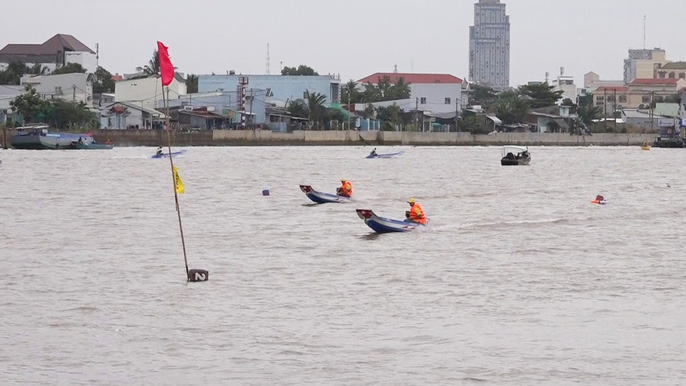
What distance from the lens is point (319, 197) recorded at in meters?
41.7

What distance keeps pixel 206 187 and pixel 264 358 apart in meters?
37.1

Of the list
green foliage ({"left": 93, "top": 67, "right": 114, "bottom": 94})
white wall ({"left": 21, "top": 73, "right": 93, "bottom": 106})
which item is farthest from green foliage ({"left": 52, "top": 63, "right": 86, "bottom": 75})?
white wall ({"left": 21, "top": 73, "right": 93, "bottom": 106})

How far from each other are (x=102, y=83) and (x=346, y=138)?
29073mm

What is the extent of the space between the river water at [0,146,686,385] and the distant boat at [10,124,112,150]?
2060 inches

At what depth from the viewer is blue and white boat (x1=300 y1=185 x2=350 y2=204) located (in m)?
41.5

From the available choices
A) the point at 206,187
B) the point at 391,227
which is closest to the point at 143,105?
the point at 206,187

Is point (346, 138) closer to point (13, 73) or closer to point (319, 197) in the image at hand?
point (13, 73)

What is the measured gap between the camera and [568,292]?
2184cm

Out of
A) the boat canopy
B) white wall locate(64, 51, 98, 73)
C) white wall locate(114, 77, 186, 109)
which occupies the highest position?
white wall locate(64, 51, 98, 73)

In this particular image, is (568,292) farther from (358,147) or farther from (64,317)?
(358,147)

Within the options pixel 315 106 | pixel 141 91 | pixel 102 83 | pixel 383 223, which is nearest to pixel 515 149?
pixel 315 106

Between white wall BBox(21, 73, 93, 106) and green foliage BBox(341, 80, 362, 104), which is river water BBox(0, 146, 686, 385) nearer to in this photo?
white wall BBox(21, 73, 93, 106)

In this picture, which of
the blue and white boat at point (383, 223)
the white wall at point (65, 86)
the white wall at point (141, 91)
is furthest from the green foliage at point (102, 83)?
the blue and white boat at point (383, 223)

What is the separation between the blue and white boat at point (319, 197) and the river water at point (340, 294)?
34 centimetres
